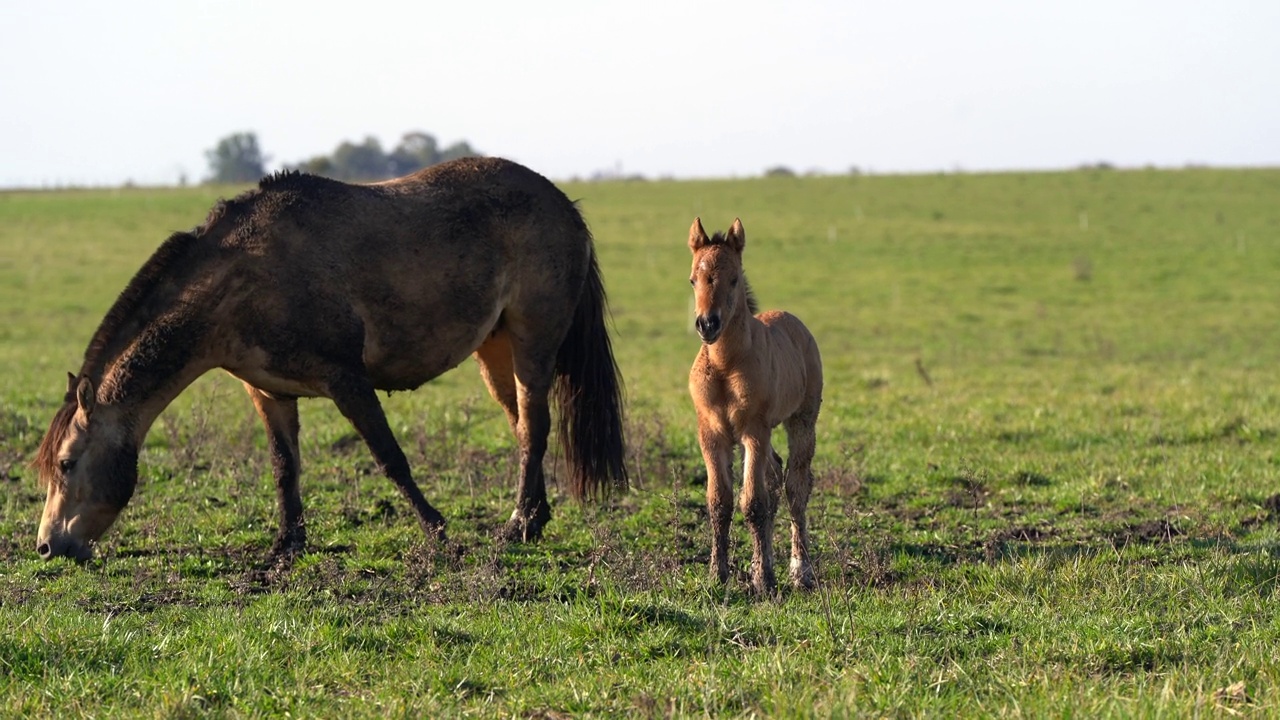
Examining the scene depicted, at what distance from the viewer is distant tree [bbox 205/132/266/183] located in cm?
10088

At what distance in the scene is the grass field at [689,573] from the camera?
4.86m

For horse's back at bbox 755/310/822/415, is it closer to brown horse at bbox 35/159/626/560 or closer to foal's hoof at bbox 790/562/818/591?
foal's hoof at bbox 790/562/818/591

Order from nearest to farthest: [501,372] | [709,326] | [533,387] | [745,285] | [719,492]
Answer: [709,326]
[719,492]
[745,285]
[533,387]
[501,372]

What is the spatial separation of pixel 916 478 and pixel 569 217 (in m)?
3.34

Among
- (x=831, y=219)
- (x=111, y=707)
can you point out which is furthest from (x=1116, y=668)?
(x=831, y=219)

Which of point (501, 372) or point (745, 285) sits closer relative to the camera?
point (745, 285)

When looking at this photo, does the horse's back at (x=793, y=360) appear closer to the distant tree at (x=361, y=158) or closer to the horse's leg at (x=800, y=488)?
the horse's leg at (x=800, y=488)

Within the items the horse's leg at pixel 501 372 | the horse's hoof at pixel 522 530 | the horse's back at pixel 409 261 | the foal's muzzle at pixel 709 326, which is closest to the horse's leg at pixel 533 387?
the horse's back at pixel 409 261

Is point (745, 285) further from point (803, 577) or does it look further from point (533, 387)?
point (533, 387)

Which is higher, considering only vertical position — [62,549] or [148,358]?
[148,358]

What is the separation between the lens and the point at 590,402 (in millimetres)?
9391

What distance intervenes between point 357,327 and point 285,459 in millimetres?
1057

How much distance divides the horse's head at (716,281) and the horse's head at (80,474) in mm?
3632

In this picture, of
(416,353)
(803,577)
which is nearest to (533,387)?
(416,353)
